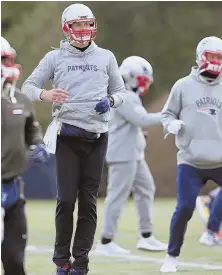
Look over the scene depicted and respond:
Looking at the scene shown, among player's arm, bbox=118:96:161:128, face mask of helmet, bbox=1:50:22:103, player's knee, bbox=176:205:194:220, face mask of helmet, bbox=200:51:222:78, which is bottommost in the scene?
player's knee, bbox=176:205:194:220

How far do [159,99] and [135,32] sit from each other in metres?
1.40

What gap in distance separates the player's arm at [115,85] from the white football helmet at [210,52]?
0.98 metres

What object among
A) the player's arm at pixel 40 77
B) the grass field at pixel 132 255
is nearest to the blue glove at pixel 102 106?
the player's arm at pixel 40 77

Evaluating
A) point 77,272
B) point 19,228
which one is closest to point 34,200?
point 77,272

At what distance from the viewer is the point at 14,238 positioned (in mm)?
6680

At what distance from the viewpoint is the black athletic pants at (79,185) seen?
7867 millimetres

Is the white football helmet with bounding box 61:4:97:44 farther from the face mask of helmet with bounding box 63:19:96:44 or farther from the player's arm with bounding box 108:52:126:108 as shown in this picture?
the player's arm with bounding box 108:52:126:108

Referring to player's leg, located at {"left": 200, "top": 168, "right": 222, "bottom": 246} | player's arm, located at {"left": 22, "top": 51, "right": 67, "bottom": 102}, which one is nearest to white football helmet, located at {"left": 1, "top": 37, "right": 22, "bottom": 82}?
player's arm, located at {"left": 22, "top": 51, "right": 67, "bottom": 102}

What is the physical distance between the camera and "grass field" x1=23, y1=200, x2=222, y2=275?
30.0ft

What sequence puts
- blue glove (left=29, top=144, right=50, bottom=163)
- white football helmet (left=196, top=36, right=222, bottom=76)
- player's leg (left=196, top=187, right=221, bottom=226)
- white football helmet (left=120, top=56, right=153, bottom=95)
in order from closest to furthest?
blue glove (left=29, top=144, right=50, bottom=163) < white football helmet (left=196, top=36, right=222, bottom=76) < white football helmet (left=120, top=56, right=153, bottom=95) < player's leg (left=196, top=187, right=221, bottom=226)

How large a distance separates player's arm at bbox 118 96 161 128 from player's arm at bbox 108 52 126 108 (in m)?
2.23

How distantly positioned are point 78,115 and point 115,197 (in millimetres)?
3086

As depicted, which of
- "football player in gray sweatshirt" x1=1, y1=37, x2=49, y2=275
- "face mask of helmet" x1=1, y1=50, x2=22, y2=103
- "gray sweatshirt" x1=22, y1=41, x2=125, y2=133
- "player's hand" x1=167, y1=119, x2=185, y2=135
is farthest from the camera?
"player's hand" x1=167, y1=119, x2=185, y2=135

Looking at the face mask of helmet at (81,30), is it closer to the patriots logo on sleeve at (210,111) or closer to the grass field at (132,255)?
the patriots logo on sleeve at (210,111)
